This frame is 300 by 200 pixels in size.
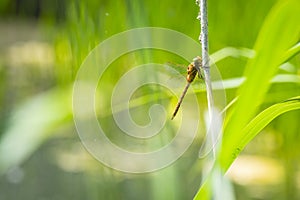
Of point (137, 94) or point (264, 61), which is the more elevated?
point (137, 94)

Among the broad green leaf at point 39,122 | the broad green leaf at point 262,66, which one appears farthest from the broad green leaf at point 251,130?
the broad green leaf at point 39,122

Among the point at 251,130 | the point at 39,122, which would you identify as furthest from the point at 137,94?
the point at 251,130

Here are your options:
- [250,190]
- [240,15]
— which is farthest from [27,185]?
[240,15]

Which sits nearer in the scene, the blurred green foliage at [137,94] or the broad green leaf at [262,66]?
the broad green leaf at [262,66]

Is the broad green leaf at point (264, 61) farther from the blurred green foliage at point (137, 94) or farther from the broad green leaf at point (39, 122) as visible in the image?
the broad green leaf at point (39, 122)

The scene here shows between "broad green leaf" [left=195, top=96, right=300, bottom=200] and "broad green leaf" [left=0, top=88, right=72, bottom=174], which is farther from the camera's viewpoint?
"broad green leaf" [left=0, top=88, right=72, bottom=174]

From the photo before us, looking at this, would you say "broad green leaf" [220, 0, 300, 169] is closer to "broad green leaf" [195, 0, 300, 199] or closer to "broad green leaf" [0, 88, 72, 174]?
"broad green leaf" [195, 0, 300, 199]

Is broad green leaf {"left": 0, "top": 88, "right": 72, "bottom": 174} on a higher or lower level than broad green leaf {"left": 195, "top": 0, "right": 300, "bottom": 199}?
higher

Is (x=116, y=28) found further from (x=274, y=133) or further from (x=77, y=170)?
(x=77, y=170)

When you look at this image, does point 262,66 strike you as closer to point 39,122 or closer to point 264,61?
point 264,61

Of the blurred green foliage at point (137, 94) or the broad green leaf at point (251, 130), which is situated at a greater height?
the blurred green foliage at point (137, 94)

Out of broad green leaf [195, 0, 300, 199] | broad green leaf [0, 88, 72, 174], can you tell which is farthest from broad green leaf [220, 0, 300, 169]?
broad green leaf [0, 88, 72, 174]
